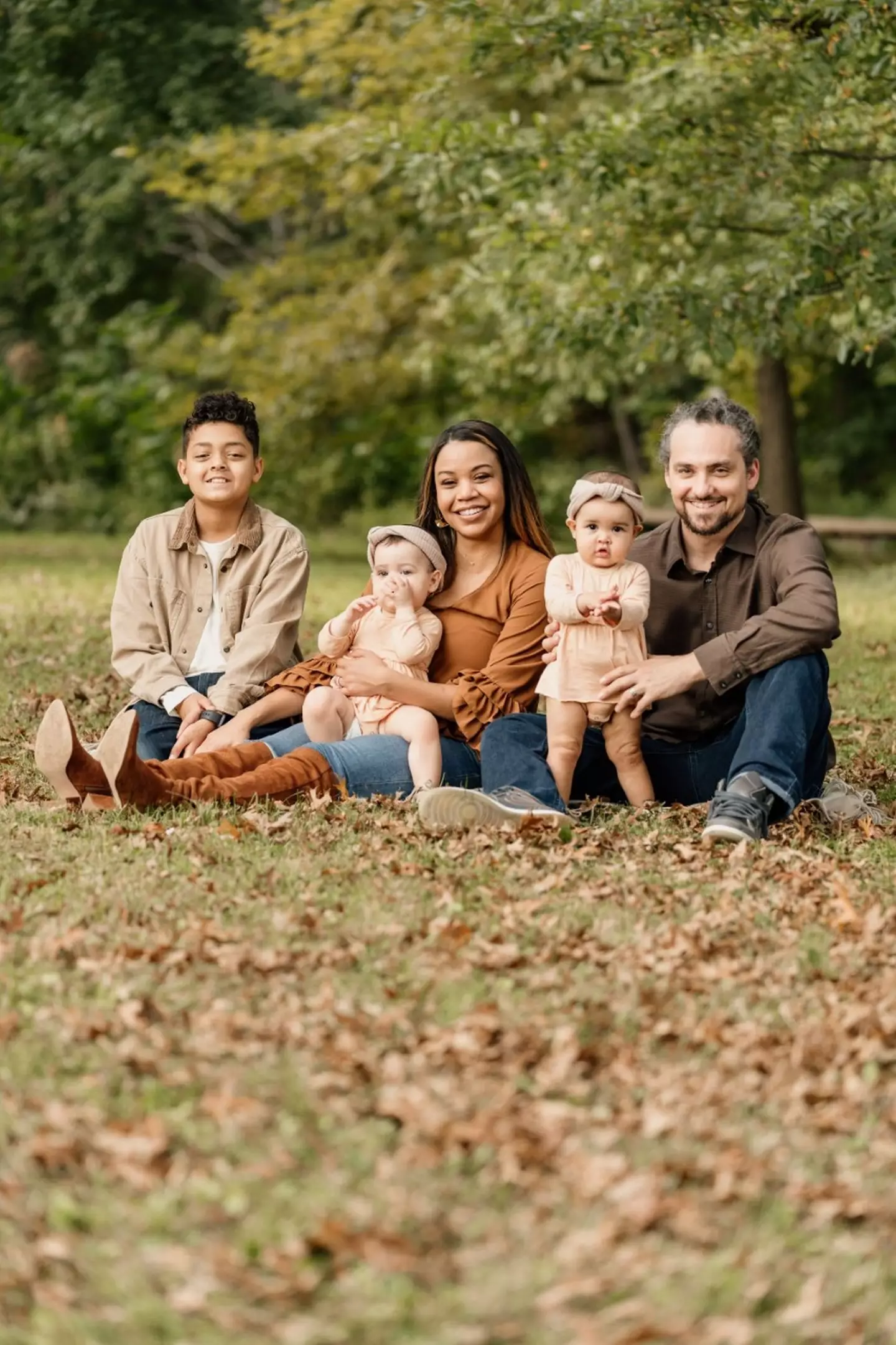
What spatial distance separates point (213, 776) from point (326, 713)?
470mm

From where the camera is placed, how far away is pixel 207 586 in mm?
6527

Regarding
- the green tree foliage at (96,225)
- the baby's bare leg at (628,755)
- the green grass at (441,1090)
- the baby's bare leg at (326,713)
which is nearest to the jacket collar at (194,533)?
the baby's bare leg at (326,713)

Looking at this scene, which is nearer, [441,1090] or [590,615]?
[441,1090]

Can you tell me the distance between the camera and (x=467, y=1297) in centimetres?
→ 268

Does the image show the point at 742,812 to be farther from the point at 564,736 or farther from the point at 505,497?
the point at 505,497

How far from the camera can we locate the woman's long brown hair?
603 cm

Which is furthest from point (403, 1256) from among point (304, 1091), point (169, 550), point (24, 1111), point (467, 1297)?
point (169, 550)

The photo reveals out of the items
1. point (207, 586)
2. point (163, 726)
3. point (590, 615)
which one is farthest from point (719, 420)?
point (163, 726)

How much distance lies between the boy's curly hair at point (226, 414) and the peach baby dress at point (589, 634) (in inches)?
54.3

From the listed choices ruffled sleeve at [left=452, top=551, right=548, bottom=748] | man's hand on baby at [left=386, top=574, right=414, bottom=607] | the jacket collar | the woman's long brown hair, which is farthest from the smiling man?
the jacket collar

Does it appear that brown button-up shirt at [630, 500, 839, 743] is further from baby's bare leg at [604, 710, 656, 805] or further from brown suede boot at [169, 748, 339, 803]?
brown suede boot at [169, 748, 339, 803]

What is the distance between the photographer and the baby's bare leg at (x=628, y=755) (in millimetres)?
5777

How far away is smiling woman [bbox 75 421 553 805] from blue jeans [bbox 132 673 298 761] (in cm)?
23

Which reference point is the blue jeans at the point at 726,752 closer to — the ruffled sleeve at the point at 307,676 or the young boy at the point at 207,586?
the ruffled sleeve at the point at 307,676
